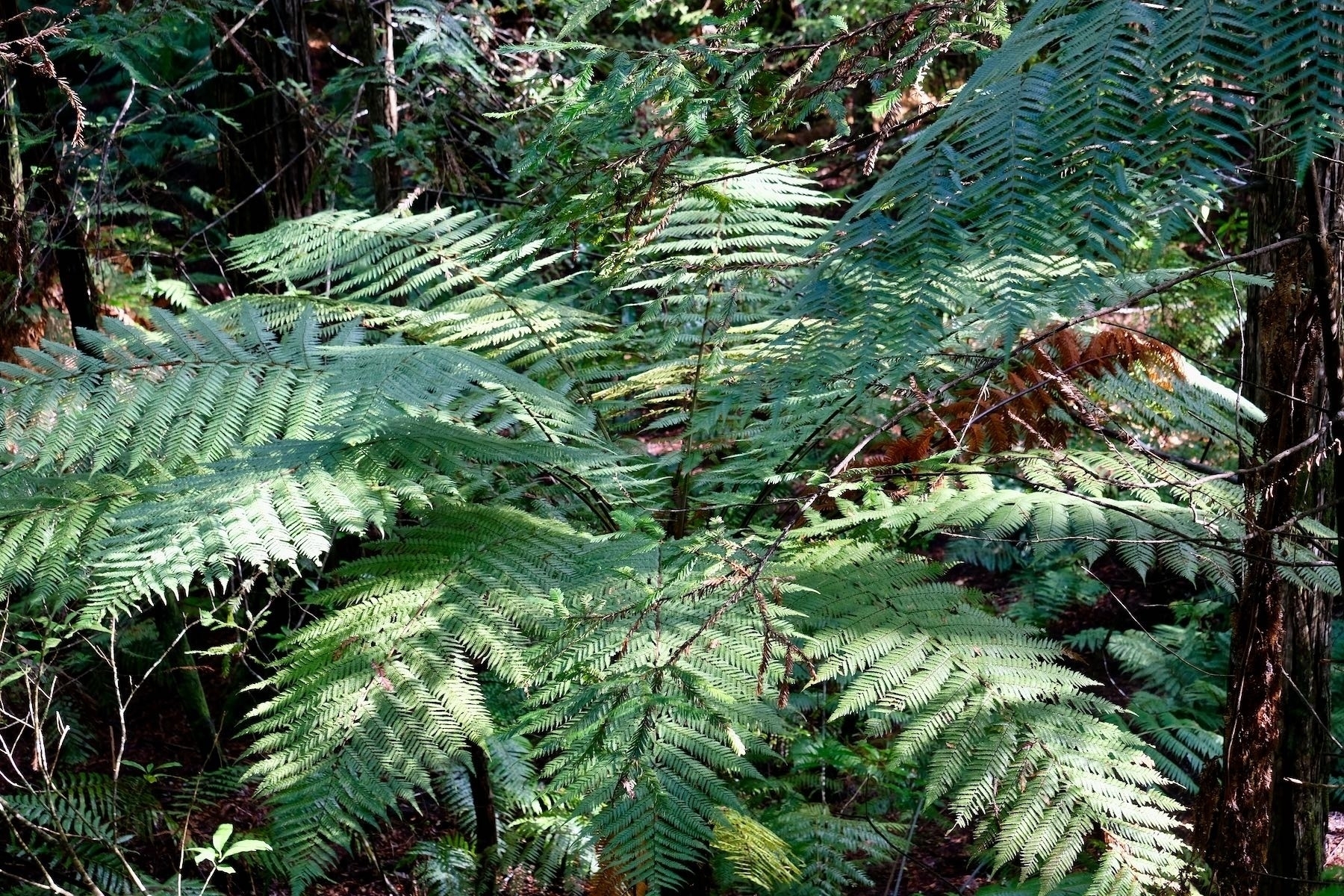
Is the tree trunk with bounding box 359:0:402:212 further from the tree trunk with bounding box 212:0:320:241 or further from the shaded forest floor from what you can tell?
the shaded forest floor

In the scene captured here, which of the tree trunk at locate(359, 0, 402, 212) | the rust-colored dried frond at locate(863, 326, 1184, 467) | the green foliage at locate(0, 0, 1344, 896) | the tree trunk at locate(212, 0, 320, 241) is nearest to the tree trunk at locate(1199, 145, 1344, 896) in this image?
the green foliage at locate(0, 0, 1344, 896)

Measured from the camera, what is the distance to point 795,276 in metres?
2.71

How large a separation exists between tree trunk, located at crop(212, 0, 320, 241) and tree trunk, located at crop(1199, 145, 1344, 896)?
10.5 ft

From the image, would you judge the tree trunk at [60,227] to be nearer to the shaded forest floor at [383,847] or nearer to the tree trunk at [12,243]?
the tree trunk at [12,243]

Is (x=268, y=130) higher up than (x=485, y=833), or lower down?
higher up

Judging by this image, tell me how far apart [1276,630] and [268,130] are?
3.71 metres

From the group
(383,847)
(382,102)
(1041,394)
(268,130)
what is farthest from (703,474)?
(268,130)

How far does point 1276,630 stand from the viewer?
5.78 feet

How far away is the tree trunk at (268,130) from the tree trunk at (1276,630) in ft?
10.5

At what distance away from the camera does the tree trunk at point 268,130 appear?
3.73 meters

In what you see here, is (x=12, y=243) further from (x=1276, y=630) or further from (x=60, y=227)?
(x=1276, y=630)

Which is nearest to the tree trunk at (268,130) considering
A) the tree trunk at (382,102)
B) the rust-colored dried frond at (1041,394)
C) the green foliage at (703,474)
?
the tree trunk at (382,102)

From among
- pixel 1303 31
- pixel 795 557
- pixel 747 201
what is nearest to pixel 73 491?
pixel 795 557

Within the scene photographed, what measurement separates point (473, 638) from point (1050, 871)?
3.27 feet
